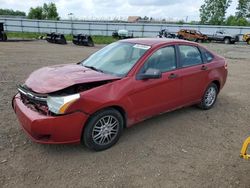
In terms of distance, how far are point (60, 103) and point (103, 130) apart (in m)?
0.79

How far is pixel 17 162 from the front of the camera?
3.27m

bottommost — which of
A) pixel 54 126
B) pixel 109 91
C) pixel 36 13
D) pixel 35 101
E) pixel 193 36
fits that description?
pixel 54 126

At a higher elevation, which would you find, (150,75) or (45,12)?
(45,12)

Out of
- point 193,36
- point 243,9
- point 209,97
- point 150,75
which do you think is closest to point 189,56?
point 209,97

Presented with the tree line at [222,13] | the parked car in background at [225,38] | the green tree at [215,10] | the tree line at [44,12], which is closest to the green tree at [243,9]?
the tree line at [222,13]

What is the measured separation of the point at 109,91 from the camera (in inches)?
136

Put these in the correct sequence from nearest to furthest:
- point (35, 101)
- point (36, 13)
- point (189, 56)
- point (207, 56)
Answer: point (35, 101), point (189, 56), point (207, 56), point (36, 13)

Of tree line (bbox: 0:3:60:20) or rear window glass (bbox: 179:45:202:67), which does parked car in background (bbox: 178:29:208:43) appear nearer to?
rear window glass (bbox: 179:45:202:67)

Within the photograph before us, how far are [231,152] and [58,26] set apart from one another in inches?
1330

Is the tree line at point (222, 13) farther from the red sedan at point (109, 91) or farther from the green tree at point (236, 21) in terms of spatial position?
the red sedan at point (109, 91)

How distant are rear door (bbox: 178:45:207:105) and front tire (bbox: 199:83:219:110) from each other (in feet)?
0.78

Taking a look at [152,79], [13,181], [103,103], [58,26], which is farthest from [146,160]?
[58,26]

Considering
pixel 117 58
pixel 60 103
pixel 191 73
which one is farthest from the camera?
pixel 191 73

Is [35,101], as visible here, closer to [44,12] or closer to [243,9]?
[243,9]
